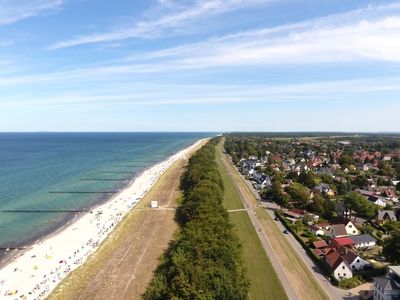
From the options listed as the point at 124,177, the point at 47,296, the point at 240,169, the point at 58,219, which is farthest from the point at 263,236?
the point at 240,169

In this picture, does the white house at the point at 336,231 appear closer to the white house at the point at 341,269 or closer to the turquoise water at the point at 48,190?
the white house at the point at 341,269

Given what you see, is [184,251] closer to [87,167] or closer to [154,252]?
[154,252]

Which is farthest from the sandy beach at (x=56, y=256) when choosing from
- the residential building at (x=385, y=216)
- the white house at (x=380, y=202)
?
the white house at (x=380, y=202)

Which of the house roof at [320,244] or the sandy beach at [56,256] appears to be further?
the house roof at [320,244]

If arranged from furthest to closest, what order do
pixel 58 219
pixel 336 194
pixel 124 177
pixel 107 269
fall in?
pixel 124 177
pixel 336 194
pixel 58 219
pixel 107 269

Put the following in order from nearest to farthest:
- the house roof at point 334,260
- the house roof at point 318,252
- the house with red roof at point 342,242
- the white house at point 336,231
Result: the house roof at point 334,260 → the house roof at point 318,252 → the house with red roof at point 342,242 → the white house at point 336,231

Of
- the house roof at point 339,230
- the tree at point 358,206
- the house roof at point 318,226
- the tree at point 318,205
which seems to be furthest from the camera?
the tree at point 318,205

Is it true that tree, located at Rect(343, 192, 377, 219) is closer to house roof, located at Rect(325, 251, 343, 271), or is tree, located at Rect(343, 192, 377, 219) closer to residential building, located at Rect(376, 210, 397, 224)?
residential building, located at Rect(376, 210, 397, 224)

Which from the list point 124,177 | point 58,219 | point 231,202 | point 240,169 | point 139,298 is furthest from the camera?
point 240,169
